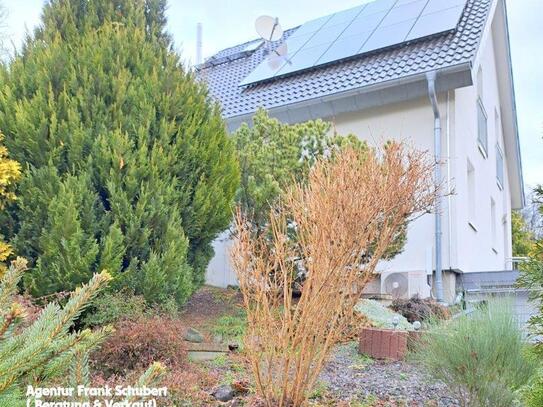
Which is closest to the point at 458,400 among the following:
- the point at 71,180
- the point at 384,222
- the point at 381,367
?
the point at 381,367

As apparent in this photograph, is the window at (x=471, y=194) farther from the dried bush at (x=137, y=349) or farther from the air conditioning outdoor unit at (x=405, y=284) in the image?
the dried bush at (x=137, y=349)

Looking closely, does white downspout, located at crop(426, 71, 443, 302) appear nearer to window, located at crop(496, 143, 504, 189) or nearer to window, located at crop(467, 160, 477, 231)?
window, located at crop(467, 160, 477, 231)

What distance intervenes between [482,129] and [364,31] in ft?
11.6

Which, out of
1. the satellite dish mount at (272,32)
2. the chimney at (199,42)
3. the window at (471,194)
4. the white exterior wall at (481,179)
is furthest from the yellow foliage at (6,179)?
the chimney at (199,42)

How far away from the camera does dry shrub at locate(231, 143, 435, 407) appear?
3.19m

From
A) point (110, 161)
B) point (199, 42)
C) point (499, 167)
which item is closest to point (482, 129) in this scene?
point (499, 167)

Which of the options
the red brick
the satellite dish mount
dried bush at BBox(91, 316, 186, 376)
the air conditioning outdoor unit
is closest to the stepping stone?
dried bush at BBox(91, 316, 186, 376)

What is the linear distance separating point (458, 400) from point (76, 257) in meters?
3.25

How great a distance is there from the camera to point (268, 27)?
37.6 feet

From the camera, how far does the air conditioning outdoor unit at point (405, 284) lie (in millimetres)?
8125

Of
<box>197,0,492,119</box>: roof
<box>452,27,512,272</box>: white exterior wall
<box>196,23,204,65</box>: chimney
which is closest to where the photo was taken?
<box>197,0,492,119</box>: roof

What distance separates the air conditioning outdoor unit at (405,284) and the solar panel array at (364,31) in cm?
440

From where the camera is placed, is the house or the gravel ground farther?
the house

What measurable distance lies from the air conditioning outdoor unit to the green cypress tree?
397cm
